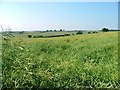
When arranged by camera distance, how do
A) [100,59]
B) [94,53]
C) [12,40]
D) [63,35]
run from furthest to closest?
1. [63,35]
2. [94,53]
3. [100,59]
4. [12,40]

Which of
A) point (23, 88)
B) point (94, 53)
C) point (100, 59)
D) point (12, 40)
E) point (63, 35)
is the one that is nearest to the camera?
point (23, 88)

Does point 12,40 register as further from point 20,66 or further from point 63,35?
point 63,35

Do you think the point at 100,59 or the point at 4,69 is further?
the point at 100,59

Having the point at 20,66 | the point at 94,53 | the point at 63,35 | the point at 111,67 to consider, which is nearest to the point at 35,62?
the point at 20,66

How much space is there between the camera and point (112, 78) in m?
6.93

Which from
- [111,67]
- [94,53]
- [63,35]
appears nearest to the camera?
[111,67]

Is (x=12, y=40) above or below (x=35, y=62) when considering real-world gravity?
above

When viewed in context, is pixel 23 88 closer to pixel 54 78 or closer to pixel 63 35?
pixel 54 78

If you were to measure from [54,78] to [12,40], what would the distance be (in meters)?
1.15

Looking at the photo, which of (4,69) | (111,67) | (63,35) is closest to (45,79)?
(4,69)

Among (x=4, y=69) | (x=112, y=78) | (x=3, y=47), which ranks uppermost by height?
(x=3, y=47)

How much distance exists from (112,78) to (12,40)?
235cm

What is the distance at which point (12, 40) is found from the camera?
6352 millimetres

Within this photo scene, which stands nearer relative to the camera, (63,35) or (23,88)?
(23,88)
